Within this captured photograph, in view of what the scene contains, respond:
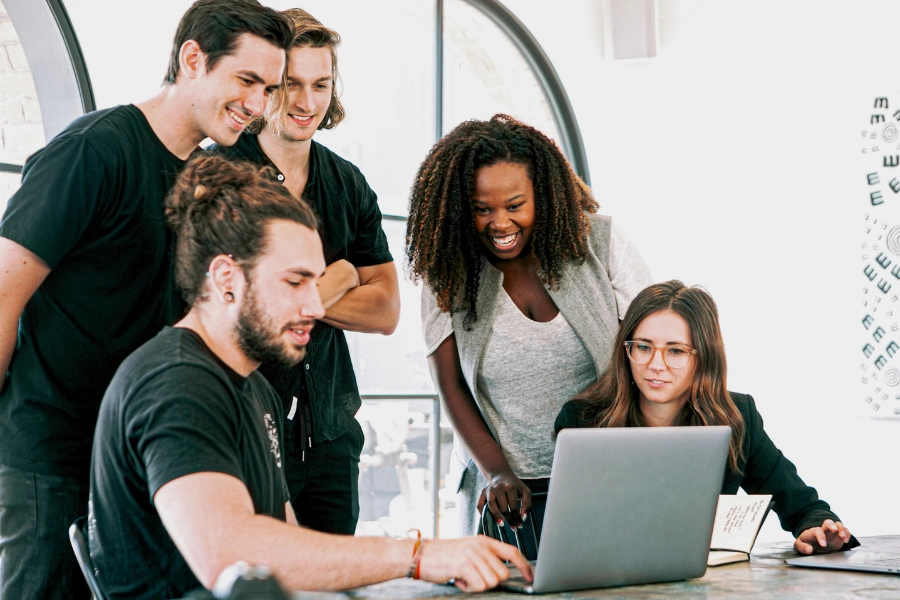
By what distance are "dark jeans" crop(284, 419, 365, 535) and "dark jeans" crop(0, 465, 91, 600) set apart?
18.5 inches

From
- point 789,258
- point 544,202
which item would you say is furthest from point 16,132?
point 789,258

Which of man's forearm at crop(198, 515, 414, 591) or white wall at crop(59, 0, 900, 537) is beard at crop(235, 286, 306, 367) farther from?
white wall at crop(59, 0, 900, 537)

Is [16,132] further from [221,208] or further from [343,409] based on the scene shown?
[221,208]

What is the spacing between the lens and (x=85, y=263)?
1.63 m

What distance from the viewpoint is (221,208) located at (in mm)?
1391

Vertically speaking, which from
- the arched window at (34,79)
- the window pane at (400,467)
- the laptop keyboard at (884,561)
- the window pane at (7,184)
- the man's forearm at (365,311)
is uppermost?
the arched window at (34,79)

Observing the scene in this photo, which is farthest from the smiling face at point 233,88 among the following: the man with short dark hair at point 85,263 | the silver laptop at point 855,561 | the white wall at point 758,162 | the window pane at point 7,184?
the white wall at point 758,162

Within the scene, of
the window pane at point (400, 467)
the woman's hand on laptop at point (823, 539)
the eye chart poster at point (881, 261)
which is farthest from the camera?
the window pane at point (400, 467)

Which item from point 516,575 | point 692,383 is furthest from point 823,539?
point 516,575

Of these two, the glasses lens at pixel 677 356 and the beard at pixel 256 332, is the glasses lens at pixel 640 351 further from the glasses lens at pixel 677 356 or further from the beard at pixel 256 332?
the beard at pixel 256 332

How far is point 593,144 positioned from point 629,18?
0.60 metres

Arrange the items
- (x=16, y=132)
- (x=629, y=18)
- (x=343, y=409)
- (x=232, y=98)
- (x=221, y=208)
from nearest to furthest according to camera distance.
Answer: (x=221, y=208), (x=232, y=98), (x=343, y=409), (x=16, y=132), (x=629, y=18)

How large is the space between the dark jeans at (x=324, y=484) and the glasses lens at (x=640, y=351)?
0.64 m

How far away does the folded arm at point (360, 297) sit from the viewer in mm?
1955
